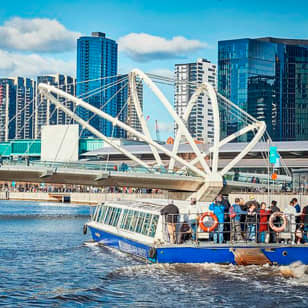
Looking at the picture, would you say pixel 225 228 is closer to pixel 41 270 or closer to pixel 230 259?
pixel 230 259

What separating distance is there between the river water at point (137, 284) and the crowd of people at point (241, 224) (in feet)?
5.20

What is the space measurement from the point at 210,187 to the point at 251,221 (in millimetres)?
61267

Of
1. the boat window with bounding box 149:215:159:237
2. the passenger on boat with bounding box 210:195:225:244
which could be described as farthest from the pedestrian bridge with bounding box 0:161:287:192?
the passenger on boat with bounding box 210:195:225:244

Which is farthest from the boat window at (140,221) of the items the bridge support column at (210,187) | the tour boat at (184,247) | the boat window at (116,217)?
the bridge support column at (210,187)

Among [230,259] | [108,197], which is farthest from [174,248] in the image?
[108,197]

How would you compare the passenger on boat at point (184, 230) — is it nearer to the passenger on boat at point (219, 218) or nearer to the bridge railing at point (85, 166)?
the passenger on boat at point (219, 218)

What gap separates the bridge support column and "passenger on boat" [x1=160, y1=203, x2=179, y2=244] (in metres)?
60.8

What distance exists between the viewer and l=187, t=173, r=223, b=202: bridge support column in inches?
3569

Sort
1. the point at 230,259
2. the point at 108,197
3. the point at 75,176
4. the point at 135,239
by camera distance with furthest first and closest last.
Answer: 1. the point at 108,197
2. the point at 75,176
3. the point at 135,239
4. the point at 230,259

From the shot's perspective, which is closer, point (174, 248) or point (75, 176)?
point (174, 248)

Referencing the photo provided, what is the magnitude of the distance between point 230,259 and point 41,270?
8.38 meters

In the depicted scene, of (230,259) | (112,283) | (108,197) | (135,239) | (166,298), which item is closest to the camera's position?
(166,298)

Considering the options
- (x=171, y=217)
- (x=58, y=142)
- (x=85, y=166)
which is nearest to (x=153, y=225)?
(x=171, y=217)

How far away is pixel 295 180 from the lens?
85.6m
